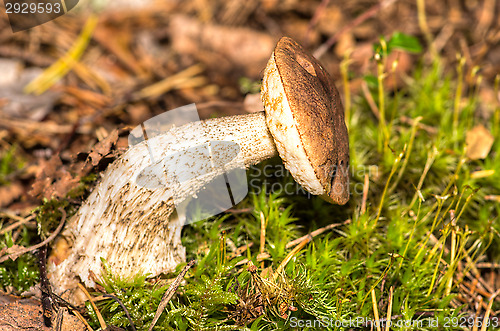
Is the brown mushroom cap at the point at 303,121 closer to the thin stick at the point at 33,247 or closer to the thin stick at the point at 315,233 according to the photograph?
the thin stick at the point at 315,233

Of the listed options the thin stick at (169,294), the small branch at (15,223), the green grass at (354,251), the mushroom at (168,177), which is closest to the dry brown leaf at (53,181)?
the small branch at (15,223)

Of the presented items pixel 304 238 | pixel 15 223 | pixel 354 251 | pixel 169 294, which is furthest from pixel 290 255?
pixel 15 223

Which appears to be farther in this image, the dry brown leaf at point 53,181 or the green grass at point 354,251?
the dry brown leaf at point 53,181

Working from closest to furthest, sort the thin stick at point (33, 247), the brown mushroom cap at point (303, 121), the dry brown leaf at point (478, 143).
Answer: the brown mushroom cap at point (303, 121)
the thin stick at point (33, 247)
the dry brown leaf at point (478, 143)

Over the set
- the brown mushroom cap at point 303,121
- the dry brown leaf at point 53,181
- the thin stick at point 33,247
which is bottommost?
the thin stick at point 33,247

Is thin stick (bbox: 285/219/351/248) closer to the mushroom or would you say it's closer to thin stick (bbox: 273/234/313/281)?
thin stick (bbox: 273/234/313/281)

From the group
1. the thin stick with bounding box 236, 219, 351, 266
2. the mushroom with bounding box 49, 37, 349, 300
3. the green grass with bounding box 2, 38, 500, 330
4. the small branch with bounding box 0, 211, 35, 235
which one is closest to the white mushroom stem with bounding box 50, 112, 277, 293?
the mushroom with bounding box 49, 37, 349, 300

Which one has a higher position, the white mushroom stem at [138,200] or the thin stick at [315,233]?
the white mushroom stem at [138,200]

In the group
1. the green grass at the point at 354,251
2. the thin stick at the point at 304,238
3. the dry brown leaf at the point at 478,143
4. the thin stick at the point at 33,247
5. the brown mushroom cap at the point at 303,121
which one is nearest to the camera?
the brown mushroom cap at the point at 303,121
